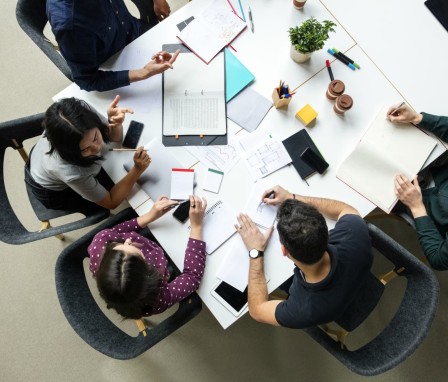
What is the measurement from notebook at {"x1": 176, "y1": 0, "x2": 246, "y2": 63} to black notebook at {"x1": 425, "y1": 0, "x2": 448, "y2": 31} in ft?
3.19

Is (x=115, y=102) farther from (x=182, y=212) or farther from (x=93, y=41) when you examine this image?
(x=182, y=212)

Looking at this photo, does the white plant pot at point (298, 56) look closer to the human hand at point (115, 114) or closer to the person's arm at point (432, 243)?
the human hand at point (115, 114)

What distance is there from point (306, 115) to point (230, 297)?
0.93 meters

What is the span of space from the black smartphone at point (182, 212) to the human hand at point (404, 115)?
1071mm

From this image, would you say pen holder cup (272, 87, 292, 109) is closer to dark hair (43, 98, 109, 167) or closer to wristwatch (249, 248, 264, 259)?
wristwatch (249, 248, 264, 259)

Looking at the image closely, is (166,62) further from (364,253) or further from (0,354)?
(0,354)

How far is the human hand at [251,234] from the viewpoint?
156 centimetres

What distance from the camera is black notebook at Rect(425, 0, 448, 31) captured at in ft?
5.92

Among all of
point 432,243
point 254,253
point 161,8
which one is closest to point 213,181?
point 254,253

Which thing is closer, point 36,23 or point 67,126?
point 67,126

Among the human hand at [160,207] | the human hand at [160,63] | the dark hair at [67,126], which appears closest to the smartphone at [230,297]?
the human hand at [160,207]

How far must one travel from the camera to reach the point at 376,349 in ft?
5.06

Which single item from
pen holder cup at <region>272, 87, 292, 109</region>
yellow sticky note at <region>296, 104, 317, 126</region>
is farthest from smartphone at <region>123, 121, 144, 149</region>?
yellow sticky note at <region>296, 104, 317, 126</region>

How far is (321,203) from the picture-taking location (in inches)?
62.5
